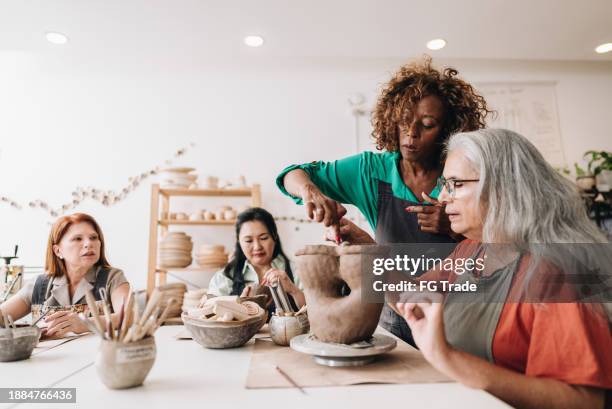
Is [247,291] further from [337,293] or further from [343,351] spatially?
[343,351]

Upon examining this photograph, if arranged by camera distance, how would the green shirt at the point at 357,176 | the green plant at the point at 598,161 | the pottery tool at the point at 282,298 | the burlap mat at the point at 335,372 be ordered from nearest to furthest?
the burlap mat at the point at 335,372 → the pottery tool at the point at 282,298 → the green shirt at the point at 357,176 → the green plant at the point at 598,161

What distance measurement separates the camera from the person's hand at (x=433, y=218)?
5.79ft

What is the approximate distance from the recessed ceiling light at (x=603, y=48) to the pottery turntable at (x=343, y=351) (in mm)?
4407

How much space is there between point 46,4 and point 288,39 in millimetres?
1983

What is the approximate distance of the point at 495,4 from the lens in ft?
10.5

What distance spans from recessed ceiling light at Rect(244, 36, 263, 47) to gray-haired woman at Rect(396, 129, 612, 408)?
9.33ft

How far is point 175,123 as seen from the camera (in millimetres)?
4277

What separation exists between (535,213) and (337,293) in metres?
0.60

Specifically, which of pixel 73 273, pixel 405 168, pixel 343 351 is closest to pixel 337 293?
pixel 343 351

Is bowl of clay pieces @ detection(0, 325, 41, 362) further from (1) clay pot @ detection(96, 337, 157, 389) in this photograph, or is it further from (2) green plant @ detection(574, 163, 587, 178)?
(2) green plant @ detection(574, 163, 587, 178)

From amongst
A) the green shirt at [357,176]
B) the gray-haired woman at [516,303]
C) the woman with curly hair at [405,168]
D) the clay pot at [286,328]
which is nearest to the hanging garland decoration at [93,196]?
the green shirt at [357,176]

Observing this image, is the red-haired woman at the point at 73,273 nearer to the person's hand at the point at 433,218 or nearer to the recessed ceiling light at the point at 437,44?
the person's hand at the point at 433,218

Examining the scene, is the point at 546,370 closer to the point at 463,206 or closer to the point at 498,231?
the point at 498,231

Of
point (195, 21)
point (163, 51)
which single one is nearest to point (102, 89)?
point (163, 51)
